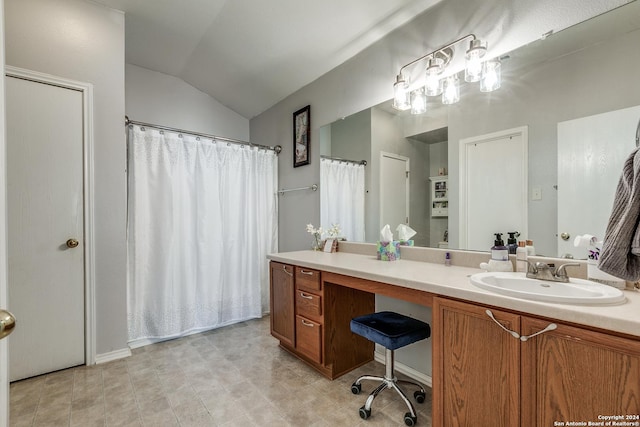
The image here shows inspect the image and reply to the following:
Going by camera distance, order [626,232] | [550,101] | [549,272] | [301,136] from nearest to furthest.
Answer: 1. [626,232]
2. [549,272]
3. [550,101]
4. [301,136]

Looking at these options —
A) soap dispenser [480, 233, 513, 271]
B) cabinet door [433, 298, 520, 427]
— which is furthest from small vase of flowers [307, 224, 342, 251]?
cabinet door [433, 298, 520, 427]

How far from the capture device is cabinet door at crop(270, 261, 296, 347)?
2.18 m

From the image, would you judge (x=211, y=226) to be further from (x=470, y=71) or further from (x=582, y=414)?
(x=582, y=414)

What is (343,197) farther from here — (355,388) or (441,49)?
(355,388)

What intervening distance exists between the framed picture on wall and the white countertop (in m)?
1.28

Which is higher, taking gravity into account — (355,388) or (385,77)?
(385,77)

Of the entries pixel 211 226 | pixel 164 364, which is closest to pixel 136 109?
pixel 211 226

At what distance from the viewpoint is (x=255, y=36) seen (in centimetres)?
252

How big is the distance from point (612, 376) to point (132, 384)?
2.38 m

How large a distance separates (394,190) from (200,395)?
1.86 meters

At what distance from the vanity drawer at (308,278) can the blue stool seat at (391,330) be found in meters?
0.37

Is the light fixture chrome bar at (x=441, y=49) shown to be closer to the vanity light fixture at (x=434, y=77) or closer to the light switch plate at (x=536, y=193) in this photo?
the vanity light fixture at (x=434, y=77)

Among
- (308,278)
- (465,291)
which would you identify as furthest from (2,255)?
(308,278)

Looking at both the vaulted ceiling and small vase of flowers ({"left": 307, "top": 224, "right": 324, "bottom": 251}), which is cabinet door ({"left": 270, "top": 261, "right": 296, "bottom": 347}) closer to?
small vase of flowers ({"left": 307, "top": 224, "right": 324, "bottom": 251})
